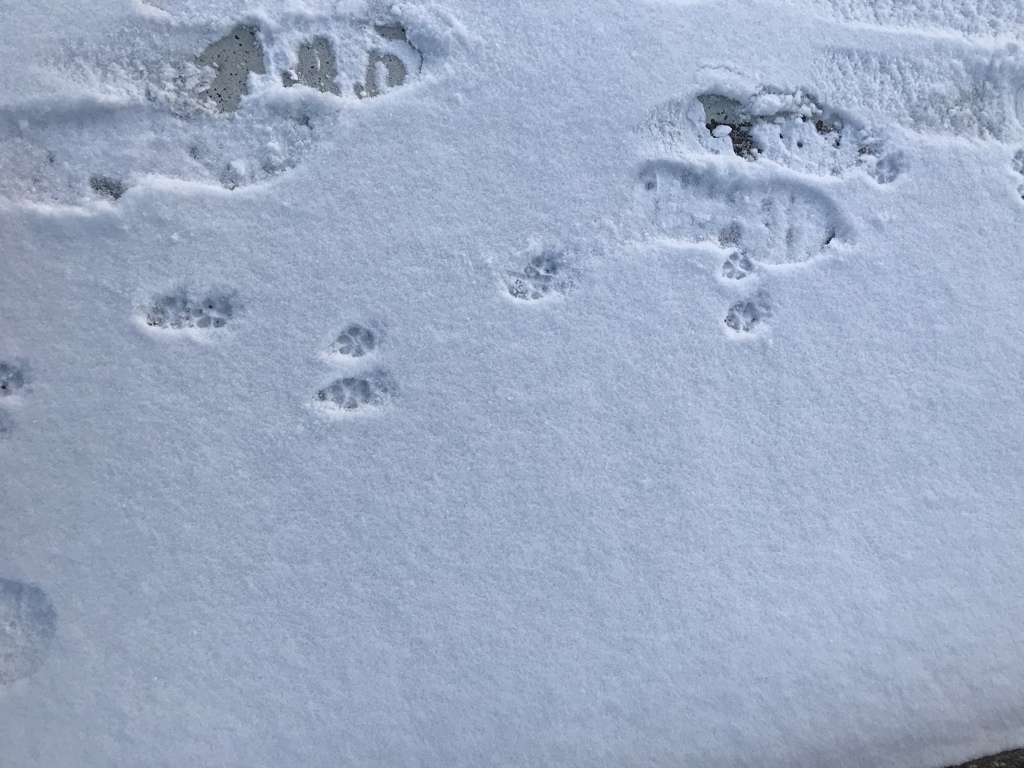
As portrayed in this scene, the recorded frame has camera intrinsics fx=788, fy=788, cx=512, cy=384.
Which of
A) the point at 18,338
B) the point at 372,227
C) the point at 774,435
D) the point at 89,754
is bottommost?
the point at 89,754

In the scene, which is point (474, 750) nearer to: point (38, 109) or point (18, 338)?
point (18, 338)

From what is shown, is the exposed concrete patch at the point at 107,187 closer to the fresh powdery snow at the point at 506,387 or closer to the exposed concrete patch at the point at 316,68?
the fresh powdery snow at the point at 506,387

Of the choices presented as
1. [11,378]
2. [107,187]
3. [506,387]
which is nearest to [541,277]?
[506,387]

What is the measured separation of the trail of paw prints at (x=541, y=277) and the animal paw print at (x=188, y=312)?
0.50 metres

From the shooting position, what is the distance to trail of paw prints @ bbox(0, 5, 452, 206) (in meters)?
1.37

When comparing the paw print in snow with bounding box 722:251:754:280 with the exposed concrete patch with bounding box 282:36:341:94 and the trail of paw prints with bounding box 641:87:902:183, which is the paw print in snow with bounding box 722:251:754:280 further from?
the exposed concrete patch with bounding box 282:36:341:94

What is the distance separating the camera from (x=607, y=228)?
1423mm

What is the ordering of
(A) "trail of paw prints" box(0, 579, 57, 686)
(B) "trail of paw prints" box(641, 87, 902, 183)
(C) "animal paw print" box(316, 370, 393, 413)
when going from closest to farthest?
(A) "trail of paw prints" box(0, 579, 57, 686), (C) "animal paw print" box(316, 370, 393, 413), (B) "trail of paw prints" box(641, 87, 902, 183)

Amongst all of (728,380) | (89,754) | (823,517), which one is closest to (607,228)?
(728,380)

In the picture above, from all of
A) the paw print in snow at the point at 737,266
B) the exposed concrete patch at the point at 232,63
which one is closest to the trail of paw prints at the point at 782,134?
the paw print in snow at the point at 737,266

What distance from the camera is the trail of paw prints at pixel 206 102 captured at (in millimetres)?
1374

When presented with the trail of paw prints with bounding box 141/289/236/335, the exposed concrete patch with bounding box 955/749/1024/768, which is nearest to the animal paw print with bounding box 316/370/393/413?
the trail of paw prints with bounding box 141/289/236/335

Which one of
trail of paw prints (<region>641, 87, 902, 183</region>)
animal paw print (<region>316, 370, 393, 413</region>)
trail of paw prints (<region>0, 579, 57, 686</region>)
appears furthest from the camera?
trail of paw prints (<region>641, 87, 902, 183</region>)

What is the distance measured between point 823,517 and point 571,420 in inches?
18.6
